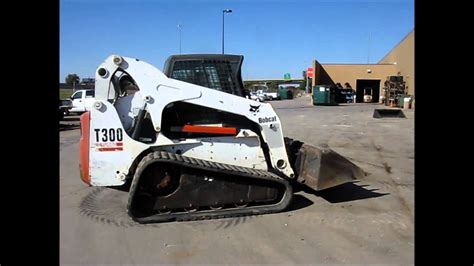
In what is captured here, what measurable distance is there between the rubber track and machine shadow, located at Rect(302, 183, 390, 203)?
97cm

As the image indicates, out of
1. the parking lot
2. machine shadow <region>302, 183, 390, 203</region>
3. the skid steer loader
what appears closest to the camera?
the parking lot

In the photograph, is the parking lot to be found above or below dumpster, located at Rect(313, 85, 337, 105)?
below

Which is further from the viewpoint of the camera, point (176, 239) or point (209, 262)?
point (176, 239)

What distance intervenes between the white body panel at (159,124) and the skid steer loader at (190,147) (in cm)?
1

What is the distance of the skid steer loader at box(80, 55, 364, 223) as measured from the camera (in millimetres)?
5352

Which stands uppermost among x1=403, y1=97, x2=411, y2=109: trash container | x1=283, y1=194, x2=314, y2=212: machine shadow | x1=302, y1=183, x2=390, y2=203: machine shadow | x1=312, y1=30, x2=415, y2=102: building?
x1=312, y1=30, x2=415, y2=102: building

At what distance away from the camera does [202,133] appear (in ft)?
19.0

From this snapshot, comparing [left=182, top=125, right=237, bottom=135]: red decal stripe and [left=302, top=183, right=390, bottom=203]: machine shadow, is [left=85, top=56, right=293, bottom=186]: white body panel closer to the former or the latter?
[left=182, top=125, right=237, bottom=135]: red decal stripe

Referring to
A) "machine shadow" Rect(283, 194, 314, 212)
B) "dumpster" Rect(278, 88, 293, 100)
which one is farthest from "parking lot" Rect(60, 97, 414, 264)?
"dumpster" Rect(278, 88, 293, 100)
